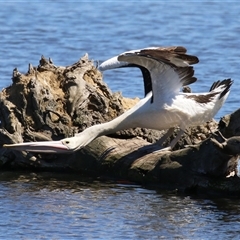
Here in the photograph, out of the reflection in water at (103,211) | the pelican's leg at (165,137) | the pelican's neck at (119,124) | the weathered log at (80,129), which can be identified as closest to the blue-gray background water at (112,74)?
the reflection in water at (103,211)

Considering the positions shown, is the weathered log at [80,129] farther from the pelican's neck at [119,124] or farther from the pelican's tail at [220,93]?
the pelican's tail at [220,93]

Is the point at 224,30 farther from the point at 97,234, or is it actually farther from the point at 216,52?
the point at 97,234

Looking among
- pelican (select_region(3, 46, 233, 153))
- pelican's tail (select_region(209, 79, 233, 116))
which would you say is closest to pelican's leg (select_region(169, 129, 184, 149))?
pelican (select_region(3, 46, 233, 153))

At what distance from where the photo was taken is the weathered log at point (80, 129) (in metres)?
14.1

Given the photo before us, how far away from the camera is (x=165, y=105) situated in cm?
1426

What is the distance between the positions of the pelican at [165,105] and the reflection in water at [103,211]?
66cm

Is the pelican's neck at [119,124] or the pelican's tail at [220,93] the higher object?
the pelican's tail at [220,93]

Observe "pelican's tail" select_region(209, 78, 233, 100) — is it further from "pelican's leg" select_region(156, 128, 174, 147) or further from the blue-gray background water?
the blue-gray background water

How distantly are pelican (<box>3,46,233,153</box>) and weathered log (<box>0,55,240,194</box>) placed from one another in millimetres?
378

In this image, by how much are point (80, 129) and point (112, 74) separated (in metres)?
6.90

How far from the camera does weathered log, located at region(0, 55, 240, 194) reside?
14.1 m

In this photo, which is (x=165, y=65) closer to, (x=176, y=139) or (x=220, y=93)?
(x=220, y=93)

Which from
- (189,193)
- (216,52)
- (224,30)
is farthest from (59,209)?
(224,30)

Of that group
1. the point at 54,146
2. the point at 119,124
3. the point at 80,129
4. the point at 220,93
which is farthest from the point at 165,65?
the point at 54,146
